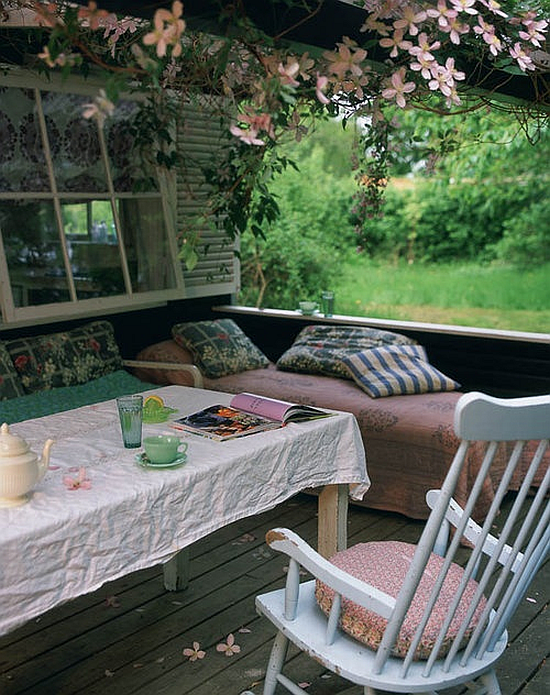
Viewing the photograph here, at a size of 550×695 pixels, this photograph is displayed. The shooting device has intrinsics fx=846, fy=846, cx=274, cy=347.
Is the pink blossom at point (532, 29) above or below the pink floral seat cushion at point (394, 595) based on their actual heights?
above

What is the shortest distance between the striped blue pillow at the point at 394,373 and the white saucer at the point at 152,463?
2.18m

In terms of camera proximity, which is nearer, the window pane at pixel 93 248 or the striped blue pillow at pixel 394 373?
the striped blue pillow at pixel 394 373

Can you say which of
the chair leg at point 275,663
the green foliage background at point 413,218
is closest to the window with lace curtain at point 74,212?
the chair leg at point 275,663

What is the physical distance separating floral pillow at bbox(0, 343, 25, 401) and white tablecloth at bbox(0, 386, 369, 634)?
1.24 m

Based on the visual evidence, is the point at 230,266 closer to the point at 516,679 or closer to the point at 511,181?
the point at 516,679

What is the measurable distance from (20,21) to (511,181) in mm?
8508

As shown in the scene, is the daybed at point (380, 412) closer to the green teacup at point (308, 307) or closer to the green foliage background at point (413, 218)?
the green teacup at point (308, 307)

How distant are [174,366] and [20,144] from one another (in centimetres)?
147

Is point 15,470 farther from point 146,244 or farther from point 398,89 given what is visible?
point 146,244

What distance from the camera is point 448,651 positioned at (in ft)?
6.61

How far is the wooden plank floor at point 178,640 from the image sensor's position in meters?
2.74

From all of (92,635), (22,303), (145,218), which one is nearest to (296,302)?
(145,218)

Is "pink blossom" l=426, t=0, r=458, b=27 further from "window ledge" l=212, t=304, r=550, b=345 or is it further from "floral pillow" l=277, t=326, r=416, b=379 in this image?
"window ledge" l=212, t=304, r=550, b=345

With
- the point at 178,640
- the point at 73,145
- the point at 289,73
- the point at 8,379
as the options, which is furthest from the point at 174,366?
the point at 289,73
